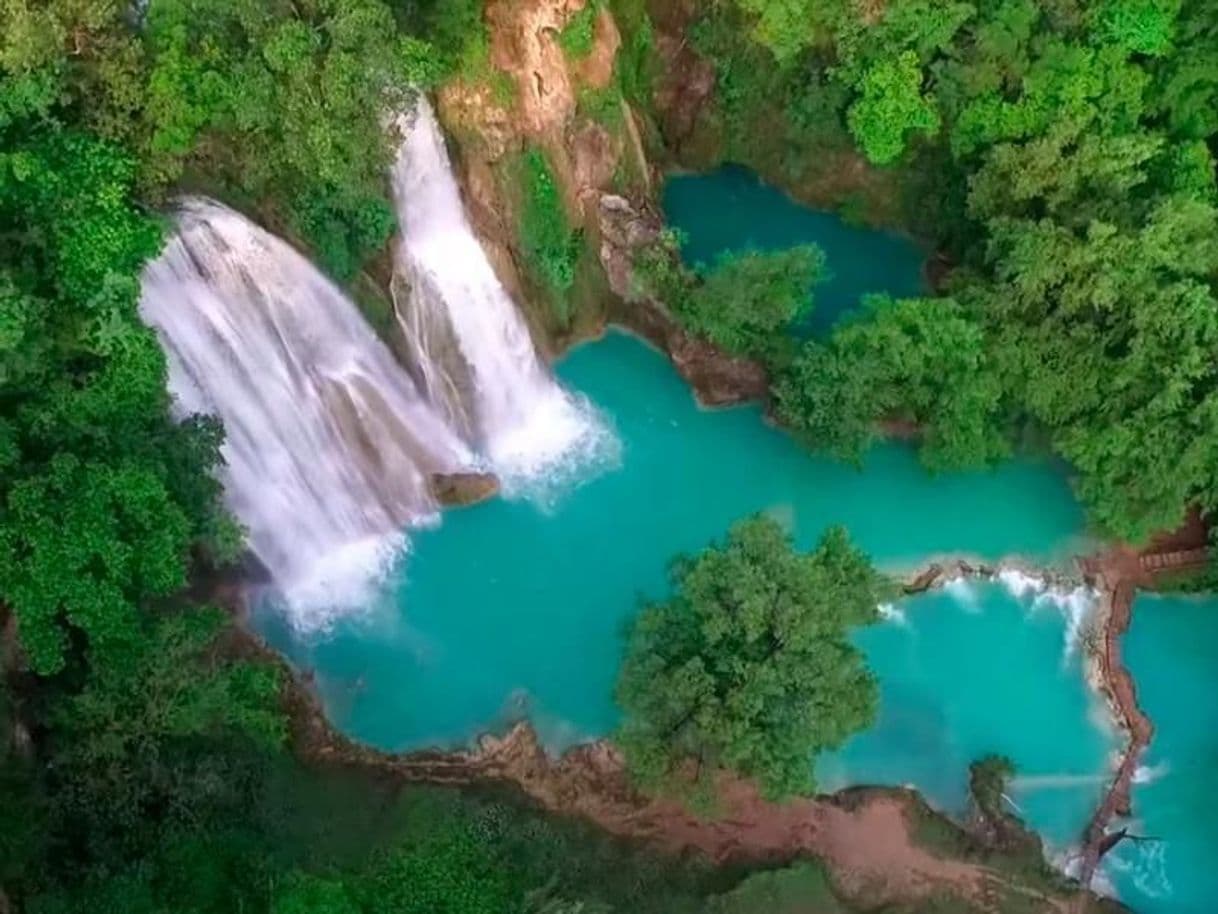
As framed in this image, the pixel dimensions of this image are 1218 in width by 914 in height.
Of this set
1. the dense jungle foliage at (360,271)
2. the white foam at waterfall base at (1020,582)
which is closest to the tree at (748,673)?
the dense jungle foliage at (360,271)

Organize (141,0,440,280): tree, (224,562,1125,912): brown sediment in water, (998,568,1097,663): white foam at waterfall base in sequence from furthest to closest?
(998,568,1097,663): white foam at waterfall base
(224,562,1125,912): brown sediment in water
(141,0,440,280): tree

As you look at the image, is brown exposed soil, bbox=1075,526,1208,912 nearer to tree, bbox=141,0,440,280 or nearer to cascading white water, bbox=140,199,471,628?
cascading white water, bbox=140,199,471,628

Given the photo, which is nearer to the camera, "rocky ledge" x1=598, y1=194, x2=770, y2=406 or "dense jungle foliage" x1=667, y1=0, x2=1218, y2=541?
"dense jungle foliage" x1=667, y1=0, x2=1218, y2=541

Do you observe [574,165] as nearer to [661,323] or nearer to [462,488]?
[661,323]

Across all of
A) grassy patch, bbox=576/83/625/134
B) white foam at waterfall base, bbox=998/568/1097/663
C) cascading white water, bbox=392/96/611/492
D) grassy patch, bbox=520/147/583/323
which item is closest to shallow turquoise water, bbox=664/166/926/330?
grassy patch, bbox=520/147/583/323

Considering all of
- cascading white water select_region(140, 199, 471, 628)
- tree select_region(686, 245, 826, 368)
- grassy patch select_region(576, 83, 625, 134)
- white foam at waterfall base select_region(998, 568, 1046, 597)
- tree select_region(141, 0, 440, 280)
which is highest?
grassy patch select_region(576, 83, 625, 134)

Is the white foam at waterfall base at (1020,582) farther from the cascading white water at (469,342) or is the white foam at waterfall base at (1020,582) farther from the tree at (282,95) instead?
the tree at (282,95)
